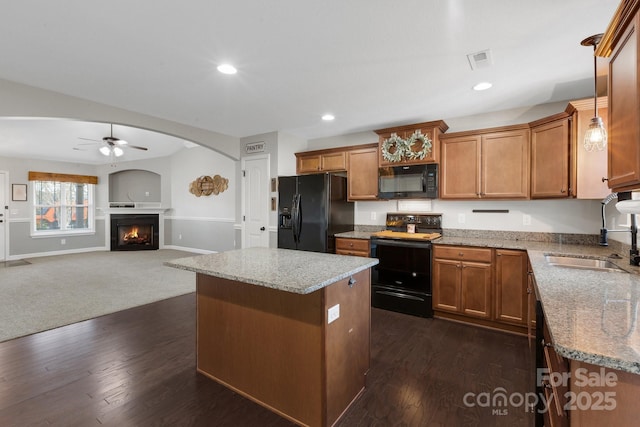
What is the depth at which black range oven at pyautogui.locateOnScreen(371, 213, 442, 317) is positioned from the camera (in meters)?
3.46

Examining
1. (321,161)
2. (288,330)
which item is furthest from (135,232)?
(288,330)

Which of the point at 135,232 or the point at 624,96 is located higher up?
the point at 624,96

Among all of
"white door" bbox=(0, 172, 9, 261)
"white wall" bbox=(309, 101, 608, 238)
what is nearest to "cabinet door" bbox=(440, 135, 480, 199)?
"white wall" bbox=(309, 101, 608, 238)

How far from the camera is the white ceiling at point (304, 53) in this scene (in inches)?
72.3

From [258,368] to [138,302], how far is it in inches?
114

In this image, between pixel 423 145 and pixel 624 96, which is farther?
pixel 423 145

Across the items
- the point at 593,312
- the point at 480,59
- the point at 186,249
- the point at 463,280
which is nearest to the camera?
the point at 593,312

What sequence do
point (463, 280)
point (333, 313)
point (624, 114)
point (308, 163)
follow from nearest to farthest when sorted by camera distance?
1. point (624, 114)
2. point (333, 313)
3. point (463, 280)
4. point (308, 163)

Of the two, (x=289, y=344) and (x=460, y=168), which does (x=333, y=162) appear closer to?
(x=460, y=168)

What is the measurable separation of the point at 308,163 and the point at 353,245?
167 cm

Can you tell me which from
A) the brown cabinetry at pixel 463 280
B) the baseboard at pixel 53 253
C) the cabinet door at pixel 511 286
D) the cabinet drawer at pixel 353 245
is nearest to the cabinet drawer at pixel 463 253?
the brown cabinetry at pixel 463 280

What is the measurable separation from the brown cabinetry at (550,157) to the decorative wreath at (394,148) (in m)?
1.40

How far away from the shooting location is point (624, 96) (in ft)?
4.59

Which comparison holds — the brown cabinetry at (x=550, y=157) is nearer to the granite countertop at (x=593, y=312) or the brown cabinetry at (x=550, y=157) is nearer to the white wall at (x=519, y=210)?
the white wall at (x=519, y=210)
